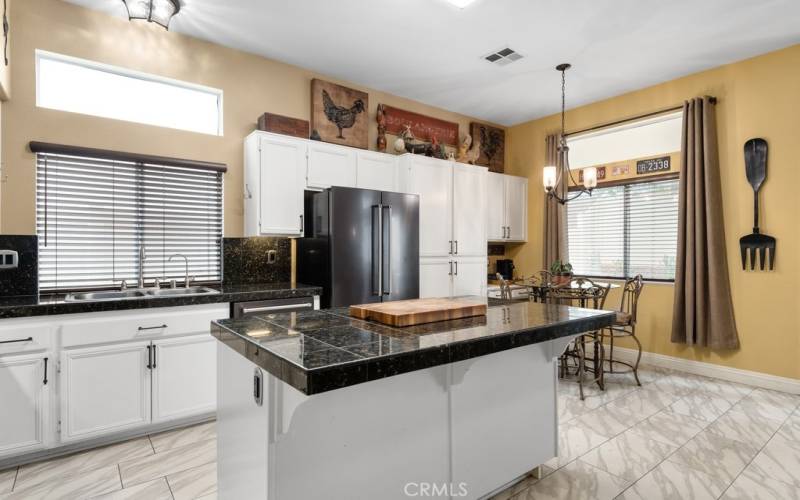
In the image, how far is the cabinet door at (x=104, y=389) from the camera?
2.45 metres

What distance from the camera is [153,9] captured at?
2867 mm

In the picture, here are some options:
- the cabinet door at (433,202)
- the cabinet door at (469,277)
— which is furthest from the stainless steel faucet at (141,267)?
the cabinet door at (469,277)

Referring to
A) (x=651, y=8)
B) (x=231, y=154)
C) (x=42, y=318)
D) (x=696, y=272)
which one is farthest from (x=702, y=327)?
(x=42, y=318)

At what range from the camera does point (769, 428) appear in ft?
9.54

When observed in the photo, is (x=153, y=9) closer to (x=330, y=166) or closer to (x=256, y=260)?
(x=330, y=166)

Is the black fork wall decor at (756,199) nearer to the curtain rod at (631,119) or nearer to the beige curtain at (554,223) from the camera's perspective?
the curtain rod at (631,119)

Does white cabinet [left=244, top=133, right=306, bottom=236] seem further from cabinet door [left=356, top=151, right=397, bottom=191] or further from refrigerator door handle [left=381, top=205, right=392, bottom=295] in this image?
refrigerator door handle [left=381, top=205, right=392, bottom=295]

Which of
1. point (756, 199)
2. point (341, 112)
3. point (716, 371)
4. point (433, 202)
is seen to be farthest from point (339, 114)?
point (716, 371)

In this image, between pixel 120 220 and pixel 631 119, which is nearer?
pixel 120 220

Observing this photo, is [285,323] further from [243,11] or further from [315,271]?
[243,11]

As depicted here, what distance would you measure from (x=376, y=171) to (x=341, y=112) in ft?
2.35

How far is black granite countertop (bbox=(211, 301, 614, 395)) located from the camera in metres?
1.10

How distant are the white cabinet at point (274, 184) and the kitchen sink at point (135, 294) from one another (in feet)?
2.15

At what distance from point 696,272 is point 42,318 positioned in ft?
17.0
